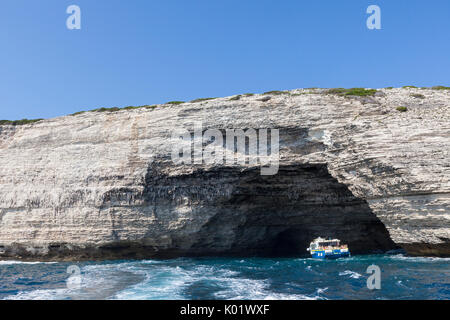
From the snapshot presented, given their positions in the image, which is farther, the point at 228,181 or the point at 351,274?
the point at 228,181

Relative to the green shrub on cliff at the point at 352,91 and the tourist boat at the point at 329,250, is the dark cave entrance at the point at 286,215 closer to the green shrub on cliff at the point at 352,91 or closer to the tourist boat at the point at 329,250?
the tourist boat at the point at 329,250

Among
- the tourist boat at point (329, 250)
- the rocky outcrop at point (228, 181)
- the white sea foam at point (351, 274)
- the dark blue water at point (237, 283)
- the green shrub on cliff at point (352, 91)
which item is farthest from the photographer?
the tourist boat at point (329, 250)

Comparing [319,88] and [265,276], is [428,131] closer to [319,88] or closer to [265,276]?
[319,88]

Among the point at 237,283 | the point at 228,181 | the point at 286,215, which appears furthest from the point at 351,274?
the point at 286,215

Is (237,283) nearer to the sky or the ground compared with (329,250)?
nearer to the sky

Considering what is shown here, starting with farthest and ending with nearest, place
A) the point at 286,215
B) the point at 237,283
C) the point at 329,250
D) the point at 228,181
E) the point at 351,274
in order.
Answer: the point at 286,215 → the point at 228,181 → the point at 329,250 → the point at 351,274 → the point at 237,283

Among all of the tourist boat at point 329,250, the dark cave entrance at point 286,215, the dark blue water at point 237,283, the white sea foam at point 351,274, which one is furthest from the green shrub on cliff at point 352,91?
the white sea foam at point 351,274

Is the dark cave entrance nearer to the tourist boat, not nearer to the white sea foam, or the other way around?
the tourist boat

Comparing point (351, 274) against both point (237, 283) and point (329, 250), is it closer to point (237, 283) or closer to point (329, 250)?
point (237, 283)
